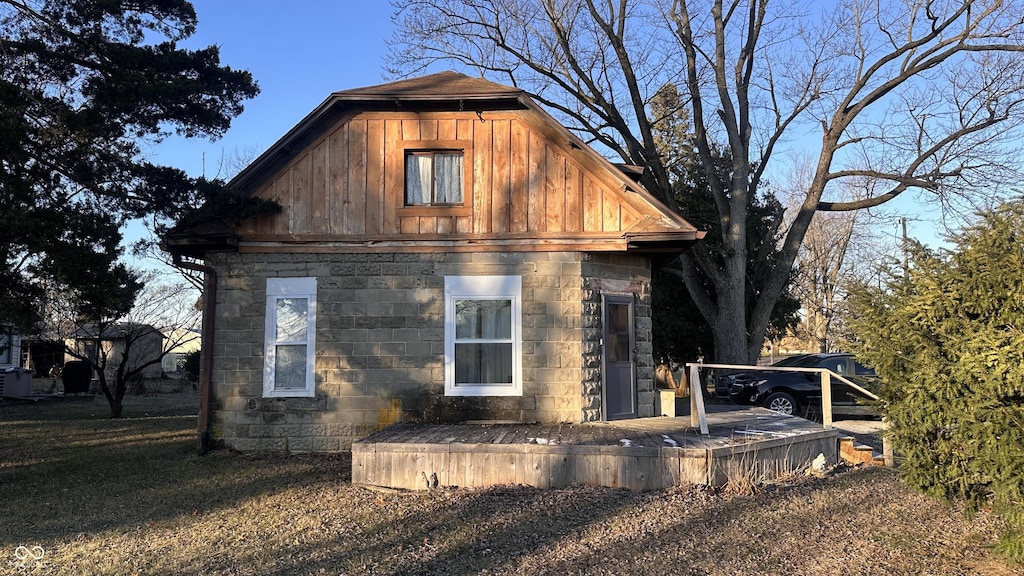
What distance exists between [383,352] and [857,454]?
7.17 metres

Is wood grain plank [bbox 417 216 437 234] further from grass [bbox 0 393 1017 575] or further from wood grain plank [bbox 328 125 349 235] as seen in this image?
grass [bbox 0 393 1017 575]

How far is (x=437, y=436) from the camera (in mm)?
8766

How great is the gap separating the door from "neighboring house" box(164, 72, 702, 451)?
0.18ft

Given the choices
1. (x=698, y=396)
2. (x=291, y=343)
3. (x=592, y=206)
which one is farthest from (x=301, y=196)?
(x=698, y=396)

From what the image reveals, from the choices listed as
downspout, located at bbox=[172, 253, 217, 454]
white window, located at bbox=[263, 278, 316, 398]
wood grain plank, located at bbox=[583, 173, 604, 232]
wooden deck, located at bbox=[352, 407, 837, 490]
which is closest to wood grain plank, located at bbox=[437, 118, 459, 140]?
wood grain plank, located at bbox=[583, 173, 604, 232]

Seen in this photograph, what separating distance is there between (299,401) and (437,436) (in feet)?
9.24

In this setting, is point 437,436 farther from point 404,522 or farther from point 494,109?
point 494,109

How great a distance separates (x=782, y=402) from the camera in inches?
614

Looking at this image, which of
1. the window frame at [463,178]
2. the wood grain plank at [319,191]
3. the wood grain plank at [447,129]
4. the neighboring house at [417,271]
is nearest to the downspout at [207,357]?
the neighboring house at [417,271]

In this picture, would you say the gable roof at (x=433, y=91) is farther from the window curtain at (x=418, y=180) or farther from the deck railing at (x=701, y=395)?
the deck railing at (x=701, y=395)

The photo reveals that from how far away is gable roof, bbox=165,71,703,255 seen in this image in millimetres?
10312

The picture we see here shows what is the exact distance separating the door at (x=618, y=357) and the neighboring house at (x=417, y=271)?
0.06m

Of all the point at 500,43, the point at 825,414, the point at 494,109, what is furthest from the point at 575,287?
the point at 500,43

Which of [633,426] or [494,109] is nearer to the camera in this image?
[633,426]
